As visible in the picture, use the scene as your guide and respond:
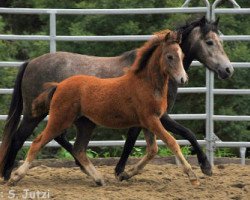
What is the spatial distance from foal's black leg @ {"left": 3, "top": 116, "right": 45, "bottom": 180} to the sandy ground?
19 cm

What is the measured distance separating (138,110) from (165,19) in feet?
16.5

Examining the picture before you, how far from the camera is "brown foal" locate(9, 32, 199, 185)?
779cm

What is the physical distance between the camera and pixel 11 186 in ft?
26.6

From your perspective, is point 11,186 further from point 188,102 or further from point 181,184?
point 188,102

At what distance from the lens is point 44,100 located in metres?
8.41

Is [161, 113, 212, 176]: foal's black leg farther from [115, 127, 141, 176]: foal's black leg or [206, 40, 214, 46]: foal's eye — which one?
[206, 40, 214, 46]: foal's eye

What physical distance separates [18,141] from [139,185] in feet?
4.27

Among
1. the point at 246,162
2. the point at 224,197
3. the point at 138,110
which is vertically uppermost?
the point at 138,110

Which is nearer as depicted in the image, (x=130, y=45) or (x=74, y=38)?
(x=74, y=38)

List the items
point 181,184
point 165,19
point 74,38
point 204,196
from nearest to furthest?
point 204,196 < point 181,184 < point 74,38 < point 165,19

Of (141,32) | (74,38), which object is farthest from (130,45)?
(74,38)

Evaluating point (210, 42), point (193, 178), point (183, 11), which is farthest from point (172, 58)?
Answer: point (183, 11)

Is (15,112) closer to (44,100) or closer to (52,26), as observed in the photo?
(44,100)

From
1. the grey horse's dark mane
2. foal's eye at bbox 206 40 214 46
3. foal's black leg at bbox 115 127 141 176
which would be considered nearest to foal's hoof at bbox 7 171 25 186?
foal's black leg at bbox 115 127 141 176
